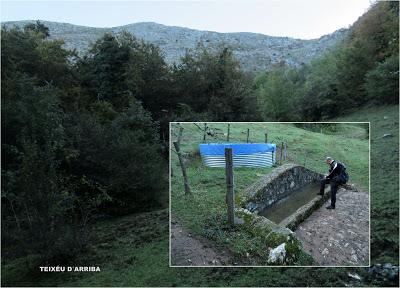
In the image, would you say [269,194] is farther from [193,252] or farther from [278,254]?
[193,252]

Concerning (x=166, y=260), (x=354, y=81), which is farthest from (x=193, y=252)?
(x=354, y=81)

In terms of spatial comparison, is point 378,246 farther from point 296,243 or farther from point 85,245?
point 85,245

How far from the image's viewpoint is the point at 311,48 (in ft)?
45.8

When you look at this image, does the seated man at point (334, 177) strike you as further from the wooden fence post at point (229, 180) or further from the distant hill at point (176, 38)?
the distant hill at point (176, 38)

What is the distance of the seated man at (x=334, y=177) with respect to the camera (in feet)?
24.4

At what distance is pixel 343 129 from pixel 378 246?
2.06 meters

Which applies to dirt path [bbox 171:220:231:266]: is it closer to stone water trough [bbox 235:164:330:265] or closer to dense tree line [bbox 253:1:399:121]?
stone water trough [bbox 235:164:330:265]

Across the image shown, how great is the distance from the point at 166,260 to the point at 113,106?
3.69m

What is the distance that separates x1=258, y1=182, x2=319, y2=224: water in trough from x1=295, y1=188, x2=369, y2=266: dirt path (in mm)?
295

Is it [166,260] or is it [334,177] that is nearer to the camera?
[334,177]

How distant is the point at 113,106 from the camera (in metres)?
9.95

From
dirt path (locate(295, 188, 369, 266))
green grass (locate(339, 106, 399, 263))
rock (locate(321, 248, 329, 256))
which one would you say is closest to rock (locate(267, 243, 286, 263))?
dirt path (locate(295, 188, 369, 266))

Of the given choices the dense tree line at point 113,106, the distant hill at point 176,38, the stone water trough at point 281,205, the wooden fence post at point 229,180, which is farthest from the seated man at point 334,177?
the distant hill at point 176,38

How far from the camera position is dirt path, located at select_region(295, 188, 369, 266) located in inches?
288
